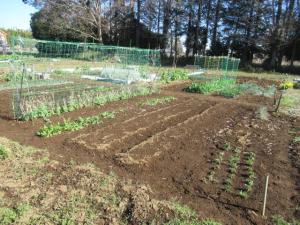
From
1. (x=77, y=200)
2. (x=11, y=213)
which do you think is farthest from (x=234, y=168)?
(x=11, y=213)

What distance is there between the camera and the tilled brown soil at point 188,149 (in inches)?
147

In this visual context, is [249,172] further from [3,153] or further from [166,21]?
[166,21]

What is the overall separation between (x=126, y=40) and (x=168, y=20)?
14.1 ft

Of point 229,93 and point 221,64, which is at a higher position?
point 221,64

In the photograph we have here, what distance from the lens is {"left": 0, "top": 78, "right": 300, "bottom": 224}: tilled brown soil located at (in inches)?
147

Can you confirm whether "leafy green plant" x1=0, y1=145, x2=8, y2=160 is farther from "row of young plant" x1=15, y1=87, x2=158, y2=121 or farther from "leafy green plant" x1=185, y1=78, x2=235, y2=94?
"leafy green plant" x1=185, y1=78, x2=235, y2=94

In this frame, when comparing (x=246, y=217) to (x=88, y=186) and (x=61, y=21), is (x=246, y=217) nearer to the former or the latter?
(x=88, y=186)

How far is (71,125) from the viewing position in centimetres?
592

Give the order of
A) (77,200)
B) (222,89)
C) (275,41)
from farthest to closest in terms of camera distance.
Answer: (275,41)
(222,89)
(77,200)

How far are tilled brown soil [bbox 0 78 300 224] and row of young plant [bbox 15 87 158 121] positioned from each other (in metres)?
0.25

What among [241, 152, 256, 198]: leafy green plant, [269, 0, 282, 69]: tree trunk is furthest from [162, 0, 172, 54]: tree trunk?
[241, 152, 256, 198]: leafy green plant

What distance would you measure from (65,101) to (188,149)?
3.42 m

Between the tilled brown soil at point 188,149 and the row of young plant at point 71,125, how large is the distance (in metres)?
0.16

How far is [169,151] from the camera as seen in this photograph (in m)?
5.11
